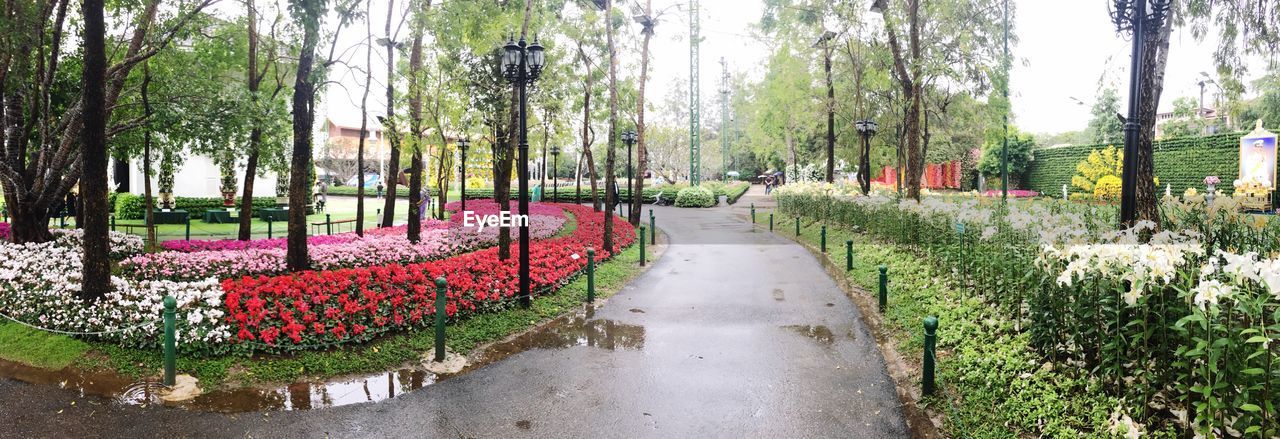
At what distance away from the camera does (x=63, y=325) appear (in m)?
7.14

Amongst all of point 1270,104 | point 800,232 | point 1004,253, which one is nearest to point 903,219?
point 1004,253

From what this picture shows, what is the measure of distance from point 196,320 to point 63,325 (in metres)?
1.89

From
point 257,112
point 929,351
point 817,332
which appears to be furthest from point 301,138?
point 929,351

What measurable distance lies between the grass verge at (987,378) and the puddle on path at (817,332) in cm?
66

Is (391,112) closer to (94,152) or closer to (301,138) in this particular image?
(301,138)

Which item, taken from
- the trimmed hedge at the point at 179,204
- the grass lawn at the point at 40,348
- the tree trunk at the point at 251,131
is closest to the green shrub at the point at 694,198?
the trimmed hedge at the point at 179,204

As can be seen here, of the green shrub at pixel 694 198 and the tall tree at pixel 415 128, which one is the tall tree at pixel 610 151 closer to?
the tall tree at pixel 415 128

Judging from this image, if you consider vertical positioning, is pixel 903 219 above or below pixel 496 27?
below

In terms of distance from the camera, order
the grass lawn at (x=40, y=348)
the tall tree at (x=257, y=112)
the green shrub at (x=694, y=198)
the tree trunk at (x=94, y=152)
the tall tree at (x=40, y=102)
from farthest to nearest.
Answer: the green shrub at (x=694, y=198) → the tall tree at (x=257, y=112) → the tall tree at (x=40, y=102) → the tree trunk at (x=94, y=152) → the grass lawn at (x=40, y=348)

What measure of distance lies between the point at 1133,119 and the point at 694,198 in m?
26.6

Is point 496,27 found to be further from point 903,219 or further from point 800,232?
point 800,232

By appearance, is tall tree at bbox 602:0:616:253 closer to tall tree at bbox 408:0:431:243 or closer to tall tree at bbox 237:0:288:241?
tall tree at bbox 408:0:431:243

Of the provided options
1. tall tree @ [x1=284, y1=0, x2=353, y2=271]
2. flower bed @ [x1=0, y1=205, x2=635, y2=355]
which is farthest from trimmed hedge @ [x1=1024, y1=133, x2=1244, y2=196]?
tall tree @ [x1=284, y1=0, x2=353, y2=271]

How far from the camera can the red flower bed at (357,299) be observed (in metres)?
6.87
